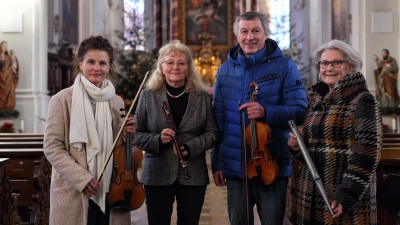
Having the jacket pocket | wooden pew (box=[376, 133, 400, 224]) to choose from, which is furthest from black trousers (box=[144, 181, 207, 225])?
wooden pew (box=[376, 133, 400, 224])

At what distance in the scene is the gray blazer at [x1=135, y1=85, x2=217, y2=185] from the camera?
10.9ft

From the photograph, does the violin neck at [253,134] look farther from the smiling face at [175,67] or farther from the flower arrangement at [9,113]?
the flower arrangement at [9,113]

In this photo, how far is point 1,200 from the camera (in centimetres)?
376

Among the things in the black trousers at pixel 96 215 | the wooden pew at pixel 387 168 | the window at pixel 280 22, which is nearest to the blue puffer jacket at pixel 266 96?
the black trousers at pixel 96 215

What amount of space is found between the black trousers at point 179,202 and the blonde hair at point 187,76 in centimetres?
55

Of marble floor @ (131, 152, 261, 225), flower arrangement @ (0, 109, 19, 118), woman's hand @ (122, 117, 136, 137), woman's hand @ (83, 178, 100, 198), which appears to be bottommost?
marble floor @ (131, 152, 261, 225)

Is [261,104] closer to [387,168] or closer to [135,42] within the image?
[387,168]

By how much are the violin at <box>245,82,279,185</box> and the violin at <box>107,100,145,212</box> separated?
0.59m

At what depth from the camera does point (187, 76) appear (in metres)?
3.44

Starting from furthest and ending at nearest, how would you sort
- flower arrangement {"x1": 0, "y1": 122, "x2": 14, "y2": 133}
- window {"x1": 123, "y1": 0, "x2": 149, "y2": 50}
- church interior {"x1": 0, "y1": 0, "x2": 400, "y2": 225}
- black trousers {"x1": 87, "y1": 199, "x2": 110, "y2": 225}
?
window {"x1": 123, "y1": 0, "x2": 149, "y2": 50} < flower arrangement {"x1": 0, "y1": 122, "x2": 14, "y2": 133} < church interior {"x1": 0, "y1": 0, "x2": 400, "y2": 225} < black trousers {"x1": 87, "y1": 199, "x2": 110, "y2": 225}

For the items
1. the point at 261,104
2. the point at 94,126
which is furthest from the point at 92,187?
the point at 261,104

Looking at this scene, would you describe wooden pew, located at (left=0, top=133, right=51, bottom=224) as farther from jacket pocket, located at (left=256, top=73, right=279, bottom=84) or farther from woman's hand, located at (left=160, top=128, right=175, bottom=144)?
jacket pocket, located at (left=256, top=73, right=279, bottom=84)

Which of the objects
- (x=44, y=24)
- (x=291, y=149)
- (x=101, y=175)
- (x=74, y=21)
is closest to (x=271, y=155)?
(x=291, y=149)

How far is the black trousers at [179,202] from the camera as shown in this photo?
332 cm
